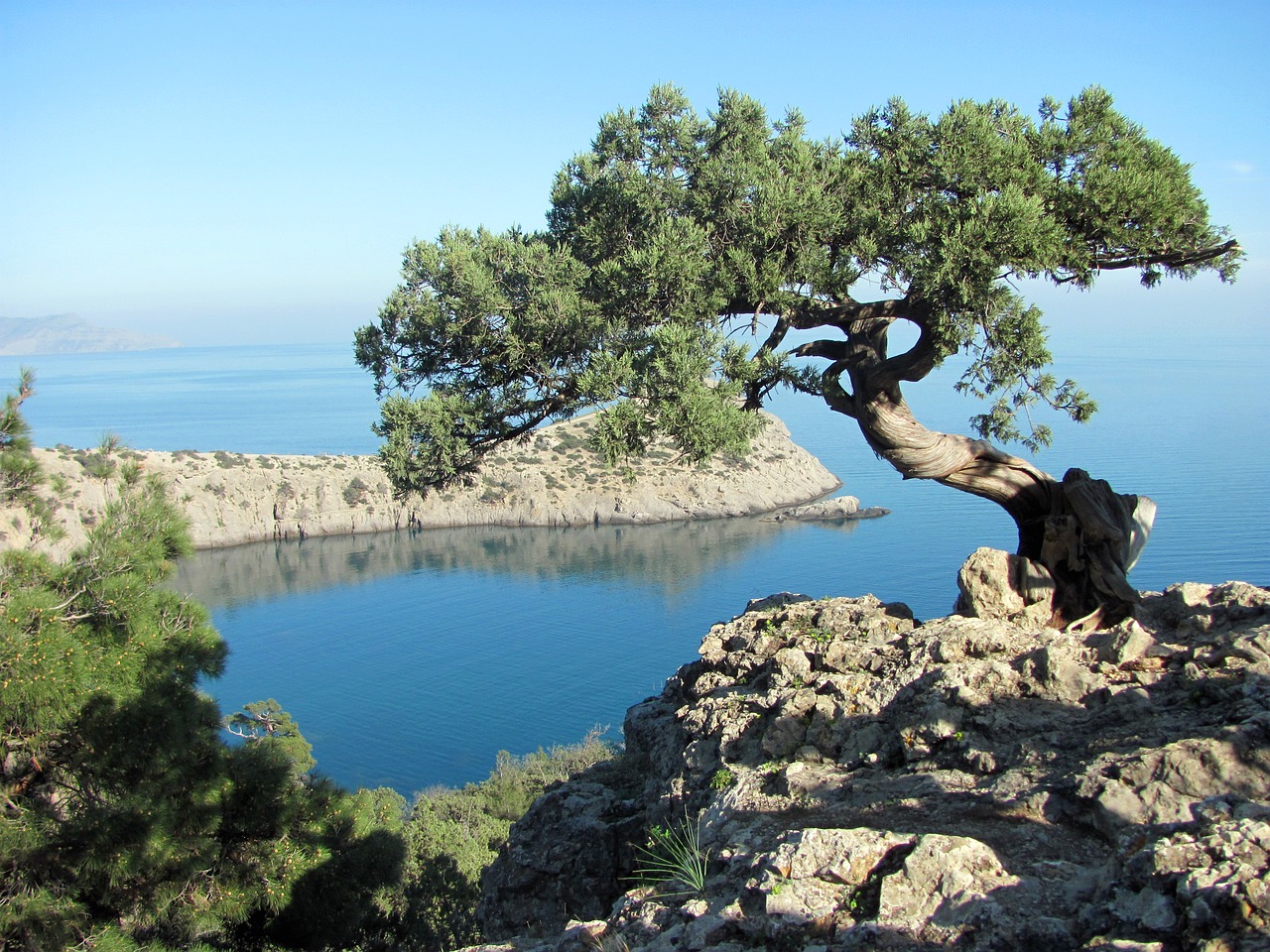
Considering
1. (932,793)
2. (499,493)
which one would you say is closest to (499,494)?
(499,493)

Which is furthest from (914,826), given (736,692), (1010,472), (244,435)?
(244,435)

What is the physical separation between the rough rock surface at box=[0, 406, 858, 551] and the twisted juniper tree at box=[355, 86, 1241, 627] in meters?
58.8

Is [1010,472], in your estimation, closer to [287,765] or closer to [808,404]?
[287,765]

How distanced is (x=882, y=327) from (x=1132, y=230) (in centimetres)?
231

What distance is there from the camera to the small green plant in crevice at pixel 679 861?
18.1 feet

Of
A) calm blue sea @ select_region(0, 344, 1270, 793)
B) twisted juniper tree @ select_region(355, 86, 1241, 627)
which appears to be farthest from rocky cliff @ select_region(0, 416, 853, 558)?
twisted juniper tree @ select_region(355, 86, 1241, 627)

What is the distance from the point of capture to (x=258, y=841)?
9820 millimetres

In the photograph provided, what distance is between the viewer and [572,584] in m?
57.9

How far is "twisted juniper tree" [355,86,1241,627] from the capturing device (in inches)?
328

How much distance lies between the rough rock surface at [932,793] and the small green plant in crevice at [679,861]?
2.0 inches

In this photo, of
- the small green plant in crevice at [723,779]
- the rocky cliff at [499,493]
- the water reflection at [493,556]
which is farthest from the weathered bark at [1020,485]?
the rocky cliff at [499,493]

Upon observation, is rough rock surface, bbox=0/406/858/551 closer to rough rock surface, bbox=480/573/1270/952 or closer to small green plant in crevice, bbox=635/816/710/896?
rough rock surface, bbox=480/573/1270/952

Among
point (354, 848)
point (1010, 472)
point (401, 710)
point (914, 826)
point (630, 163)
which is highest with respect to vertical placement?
point (630, 163)

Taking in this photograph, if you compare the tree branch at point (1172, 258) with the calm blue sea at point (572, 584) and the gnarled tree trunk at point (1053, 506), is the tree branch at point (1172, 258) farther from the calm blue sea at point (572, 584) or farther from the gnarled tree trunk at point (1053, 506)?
the calm blue sea at point (572, 584)
